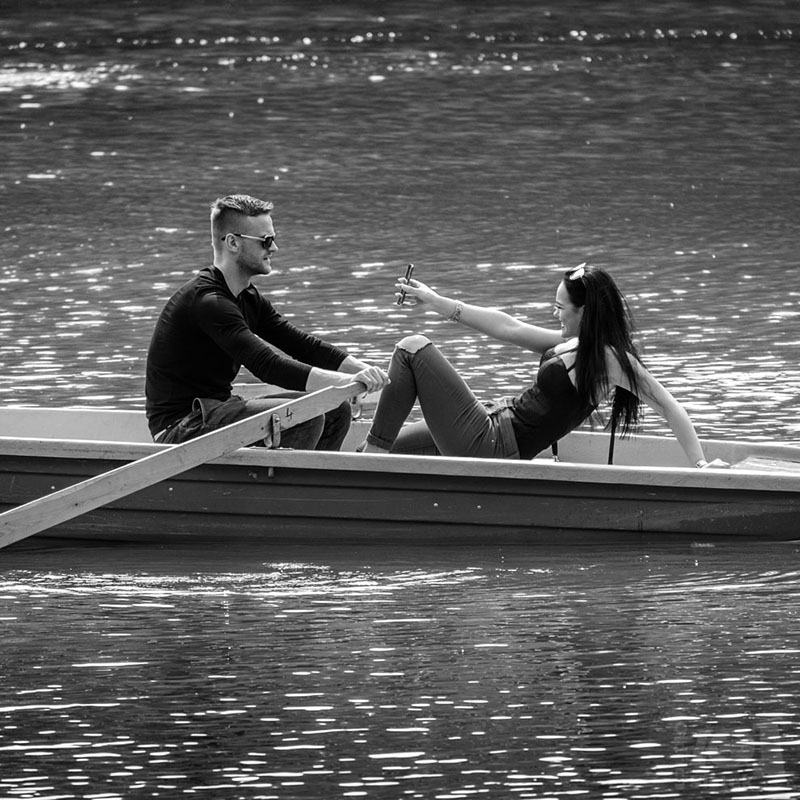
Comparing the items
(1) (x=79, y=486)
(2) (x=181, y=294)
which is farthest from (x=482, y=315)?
(1) (x=79, y=486)

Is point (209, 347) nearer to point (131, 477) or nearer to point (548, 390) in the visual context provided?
point (131, 477)

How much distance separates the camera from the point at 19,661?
6078 millimetres

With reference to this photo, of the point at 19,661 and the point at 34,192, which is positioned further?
the point at 34,192

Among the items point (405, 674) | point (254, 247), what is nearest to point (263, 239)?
point (254, 247)

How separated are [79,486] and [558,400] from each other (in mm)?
1937

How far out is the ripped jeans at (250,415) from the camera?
7.50 m

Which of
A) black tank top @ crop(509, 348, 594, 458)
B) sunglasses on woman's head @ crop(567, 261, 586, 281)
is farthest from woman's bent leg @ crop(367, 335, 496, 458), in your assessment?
sunglasses on woman's head @ crop(567, 261, 586, 281)

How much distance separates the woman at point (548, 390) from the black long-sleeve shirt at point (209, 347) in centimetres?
44

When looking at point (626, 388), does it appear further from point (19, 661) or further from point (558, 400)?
point (19, 661)

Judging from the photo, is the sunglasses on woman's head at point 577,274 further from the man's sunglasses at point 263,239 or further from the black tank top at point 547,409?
the man's sunglasses at point 263,239

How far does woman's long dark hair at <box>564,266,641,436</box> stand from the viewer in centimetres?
720

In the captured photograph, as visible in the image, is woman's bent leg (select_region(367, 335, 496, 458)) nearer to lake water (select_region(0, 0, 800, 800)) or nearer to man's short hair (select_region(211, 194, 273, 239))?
lake water (select_region(0, 0, 800, 800))

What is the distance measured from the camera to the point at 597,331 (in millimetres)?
7191

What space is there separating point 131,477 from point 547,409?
1.70 meters
